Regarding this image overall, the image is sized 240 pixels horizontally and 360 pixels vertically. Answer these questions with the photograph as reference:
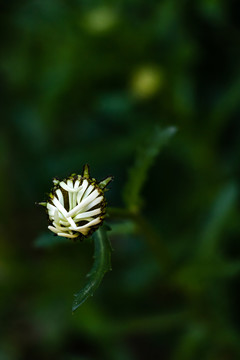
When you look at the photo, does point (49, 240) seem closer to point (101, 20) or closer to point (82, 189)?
point (82, 189)

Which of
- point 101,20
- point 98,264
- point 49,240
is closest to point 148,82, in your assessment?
point 101,20

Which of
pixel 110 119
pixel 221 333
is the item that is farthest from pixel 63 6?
pixel 221 333

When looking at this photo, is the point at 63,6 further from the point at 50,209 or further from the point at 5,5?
the point at 50,209

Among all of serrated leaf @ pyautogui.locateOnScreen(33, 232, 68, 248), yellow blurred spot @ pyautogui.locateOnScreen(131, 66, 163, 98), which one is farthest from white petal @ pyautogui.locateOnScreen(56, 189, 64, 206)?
yellow blurred spot @ pyautogui.locateOnScreen(131, 66, 163, 98)

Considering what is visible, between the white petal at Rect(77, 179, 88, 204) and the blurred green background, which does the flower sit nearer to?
the white petal at Rect(77, 179, 88, 204)

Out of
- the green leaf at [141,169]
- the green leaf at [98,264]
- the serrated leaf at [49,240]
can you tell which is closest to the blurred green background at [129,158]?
the green leaf at [141,169]

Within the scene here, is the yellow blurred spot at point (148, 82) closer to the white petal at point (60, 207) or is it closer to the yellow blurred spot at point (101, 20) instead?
the yellow blurred spot at point (101, 20)
